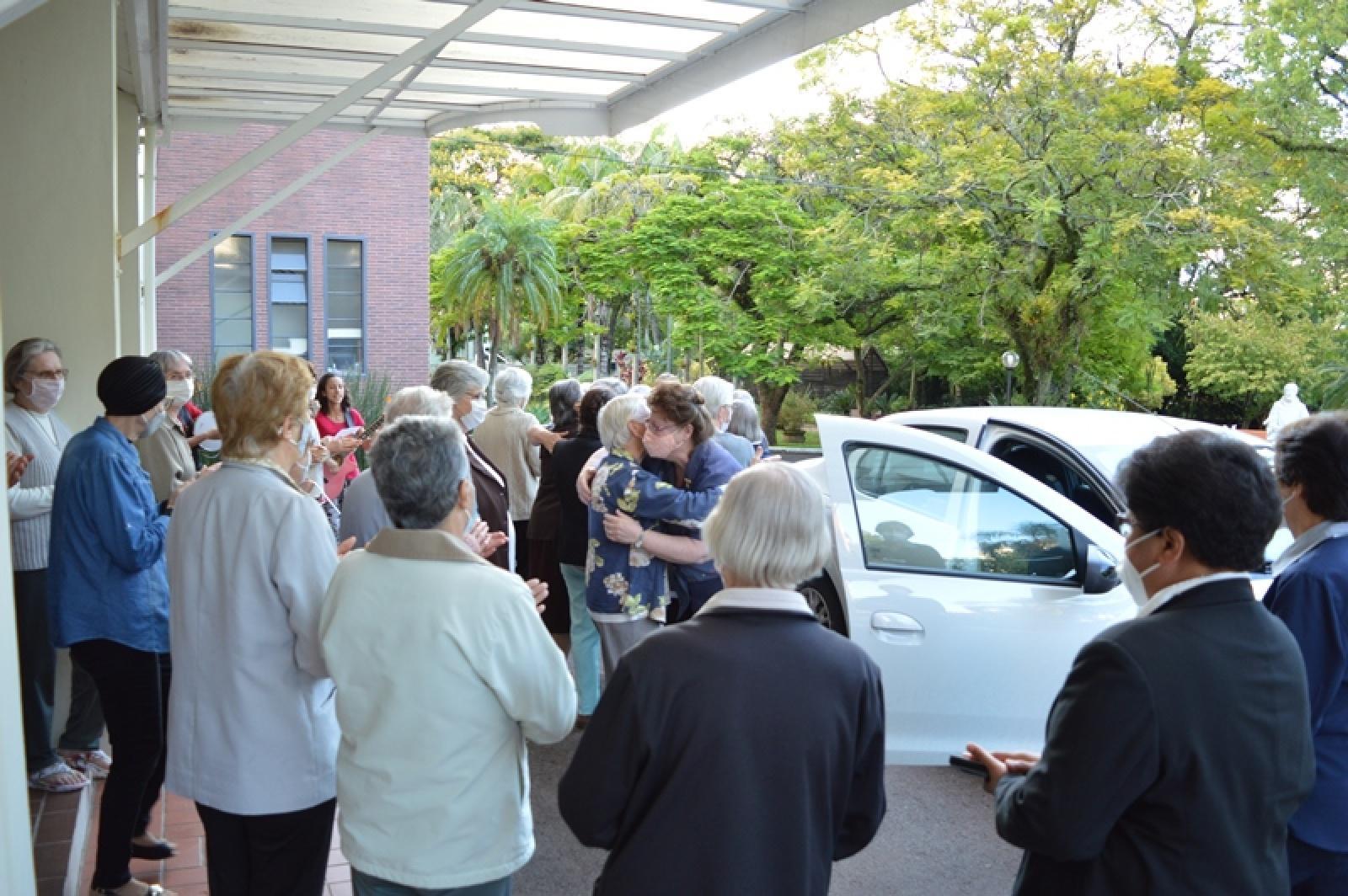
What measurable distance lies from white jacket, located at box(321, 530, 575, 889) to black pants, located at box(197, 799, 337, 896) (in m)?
0.45

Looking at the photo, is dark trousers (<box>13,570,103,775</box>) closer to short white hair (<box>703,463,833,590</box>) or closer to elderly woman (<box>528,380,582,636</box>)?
elderly woman (<box>528,380,582,636</box>)

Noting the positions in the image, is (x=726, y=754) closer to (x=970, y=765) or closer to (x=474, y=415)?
(x=970, y=765)

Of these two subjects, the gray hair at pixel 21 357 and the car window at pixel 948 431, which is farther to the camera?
the car window at pixel 948 431

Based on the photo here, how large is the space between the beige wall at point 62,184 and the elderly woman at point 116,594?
2.30 m

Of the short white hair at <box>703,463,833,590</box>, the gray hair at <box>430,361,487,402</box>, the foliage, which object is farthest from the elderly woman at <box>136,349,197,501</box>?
the foliage

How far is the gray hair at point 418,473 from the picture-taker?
2631 millimetres

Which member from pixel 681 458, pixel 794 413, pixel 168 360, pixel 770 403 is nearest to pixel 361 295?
pixel 168 360

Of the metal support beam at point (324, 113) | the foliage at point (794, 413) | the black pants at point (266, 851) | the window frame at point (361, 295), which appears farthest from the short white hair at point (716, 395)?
the foliage at point (794, 413)

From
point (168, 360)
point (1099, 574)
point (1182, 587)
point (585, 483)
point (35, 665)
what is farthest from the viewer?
point (168, 360)

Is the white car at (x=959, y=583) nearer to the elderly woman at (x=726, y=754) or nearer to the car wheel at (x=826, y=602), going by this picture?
the car wheel at (x=826, y=602)

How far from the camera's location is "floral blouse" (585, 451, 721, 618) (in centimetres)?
461

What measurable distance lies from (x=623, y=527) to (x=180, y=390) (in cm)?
305

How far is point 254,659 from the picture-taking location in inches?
115

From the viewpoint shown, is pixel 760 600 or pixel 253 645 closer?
pixel 760 600
